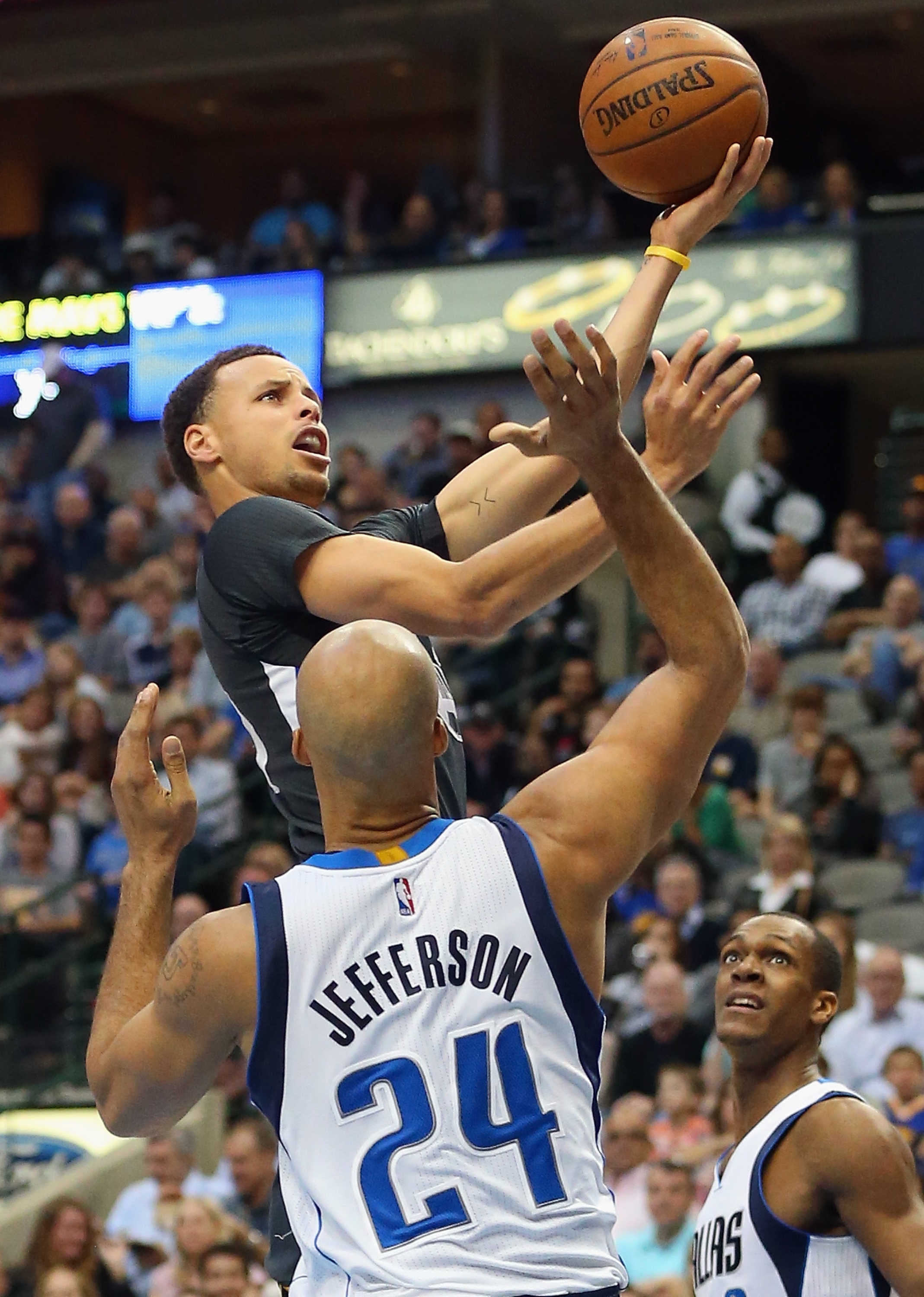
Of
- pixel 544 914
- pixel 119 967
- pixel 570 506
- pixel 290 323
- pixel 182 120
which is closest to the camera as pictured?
pixel 544 914

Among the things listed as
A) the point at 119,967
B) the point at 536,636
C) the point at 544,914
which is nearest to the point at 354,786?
the point at 544,914

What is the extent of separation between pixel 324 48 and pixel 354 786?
17877 mm

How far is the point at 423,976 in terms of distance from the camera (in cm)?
262

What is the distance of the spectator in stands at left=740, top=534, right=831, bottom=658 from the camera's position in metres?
12.8

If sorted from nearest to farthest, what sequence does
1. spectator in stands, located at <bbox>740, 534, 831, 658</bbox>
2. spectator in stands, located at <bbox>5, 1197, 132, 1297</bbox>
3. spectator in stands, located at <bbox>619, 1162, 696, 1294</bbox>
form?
spectator in stands, located at <bbox>619, 1162, 696, 1294</bbox> < spectator in stands, located at <bbox>5, 1197, 132, 1297</bbox> < spectator in stands, located at <bbox>740, 534, 831, 658</bbox>

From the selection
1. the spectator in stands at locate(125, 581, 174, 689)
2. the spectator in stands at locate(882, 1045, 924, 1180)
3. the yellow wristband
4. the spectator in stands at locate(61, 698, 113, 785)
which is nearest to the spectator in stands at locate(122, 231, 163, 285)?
the spectator in stands at locate(125, 581, 174, 689)

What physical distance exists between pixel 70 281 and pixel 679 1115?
37.9 ft

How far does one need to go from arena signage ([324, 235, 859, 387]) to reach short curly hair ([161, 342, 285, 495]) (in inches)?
443

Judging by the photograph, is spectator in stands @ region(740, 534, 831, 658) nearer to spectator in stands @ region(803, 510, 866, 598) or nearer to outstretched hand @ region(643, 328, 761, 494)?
spectator in stands @ region(803, 510, 866, 598)

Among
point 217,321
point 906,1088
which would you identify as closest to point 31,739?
point 217,321

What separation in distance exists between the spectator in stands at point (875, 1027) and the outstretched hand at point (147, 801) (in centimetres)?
592

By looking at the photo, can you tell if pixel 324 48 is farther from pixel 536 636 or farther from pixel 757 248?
pixel 536 636

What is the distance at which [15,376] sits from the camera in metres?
17.7

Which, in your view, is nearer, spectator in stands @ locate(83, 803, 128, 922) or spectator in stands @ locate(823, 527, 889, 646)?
spectator in stands @ locate(83, 803, 128, 922)
